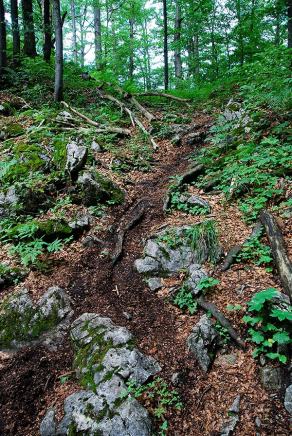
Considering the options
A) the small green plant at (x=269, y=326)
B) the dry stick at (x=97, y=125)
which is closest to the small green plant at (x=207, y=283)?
the small green plant at (x=269, y=326)

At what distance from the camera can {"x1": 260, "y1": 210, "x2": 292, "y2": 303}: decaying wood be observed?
3847 mm

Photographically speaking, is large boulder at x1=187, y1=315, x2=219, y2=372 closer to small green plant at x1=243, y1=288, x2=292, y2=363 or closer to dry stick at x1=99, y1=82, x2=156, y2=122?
small green plant at x1=243, y1=288, x2=292, y2=363

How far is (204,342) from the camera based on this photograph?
3672 mm

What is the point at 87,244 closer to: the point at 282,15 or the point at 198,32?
the point at 282,15

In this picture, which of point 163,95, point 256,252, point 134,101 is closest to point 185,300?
point 256,252

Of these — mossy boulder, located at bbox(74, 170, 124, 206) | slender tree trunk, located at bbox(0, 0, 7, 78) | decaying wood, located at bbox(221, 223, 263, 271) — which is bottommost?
decaying wood, located at bbox(221, 223, 263, 271)

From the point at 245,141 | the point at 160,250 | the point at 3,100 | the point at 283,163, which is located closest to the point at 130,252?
the point at 160,250

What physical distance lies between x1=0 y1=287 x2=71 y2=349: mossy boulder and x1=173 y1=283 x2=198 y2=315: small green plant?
5.17 ft

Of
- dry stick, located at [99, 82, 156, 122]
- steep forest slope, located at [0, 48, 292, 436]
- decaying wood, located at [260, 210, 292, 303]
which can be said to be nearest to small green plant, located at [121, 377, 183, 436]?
steep forest slope, located at [0, 48, 292, 436]

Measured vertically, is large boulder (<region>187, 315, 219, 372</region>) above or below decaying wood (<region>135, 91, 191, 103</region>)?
below

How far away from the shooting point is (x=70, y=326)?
425cm

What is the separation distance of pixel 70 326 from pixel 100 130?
22.6 feet

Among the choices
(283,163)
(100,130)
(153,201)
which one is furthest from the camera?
(100,130)

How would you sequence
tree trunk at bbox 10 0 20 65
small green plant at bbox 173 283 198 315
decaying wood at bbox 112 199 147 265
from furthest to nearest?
1. tree trunk at bbox 10 0 20 65
2. decaying wood at bbox 112 199 147 265
3. small green plant at bbox 173 283 198 315
